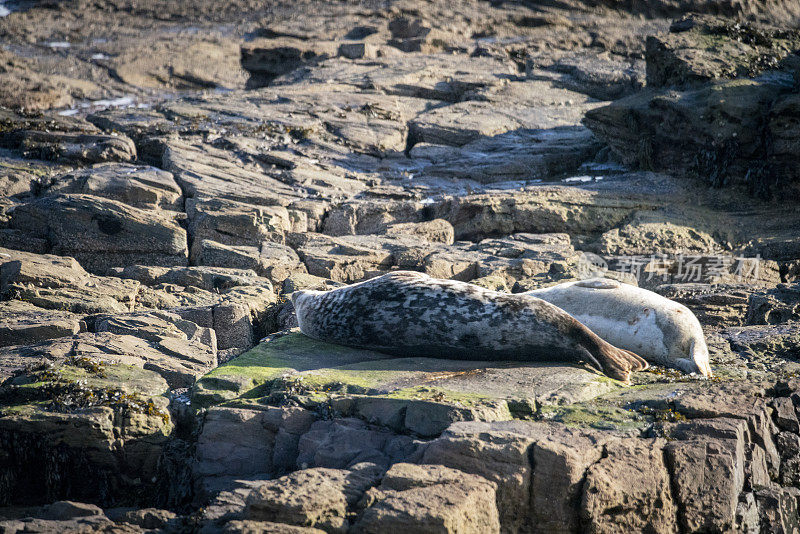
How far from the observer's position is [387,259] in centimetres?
1123

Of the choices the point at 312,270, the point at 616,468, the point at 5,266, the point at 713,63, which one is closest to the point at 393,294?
the point at 616,468

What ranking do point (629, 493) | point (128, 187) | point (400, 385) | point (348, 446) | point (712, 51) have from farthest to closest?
point (712, 51)
point (128, 187)
point (400, 385)
point (348, 446)
point (629, 493)

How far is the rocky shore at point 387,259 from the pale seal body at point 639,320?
349mm

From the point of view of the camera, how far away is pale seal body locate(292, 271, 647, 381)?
248 inches

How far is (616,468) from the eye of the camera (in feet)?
14.6

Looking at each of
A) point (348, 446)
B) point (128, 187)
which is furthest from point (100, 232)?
point (348, 446)

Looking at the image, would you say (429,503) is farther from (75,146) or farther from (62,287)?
(75,146)

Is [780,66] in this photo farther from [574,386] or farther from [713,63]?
[574,386]

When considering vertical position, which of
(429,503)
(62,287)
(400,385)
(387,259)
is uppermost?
(429,503)

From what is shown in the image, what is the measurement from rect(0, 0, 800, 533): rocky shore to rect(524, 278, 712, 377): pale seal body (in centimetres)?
35

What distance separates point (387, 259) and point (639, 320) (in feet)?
16.5

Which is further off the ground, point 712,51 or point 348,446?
point 712,51

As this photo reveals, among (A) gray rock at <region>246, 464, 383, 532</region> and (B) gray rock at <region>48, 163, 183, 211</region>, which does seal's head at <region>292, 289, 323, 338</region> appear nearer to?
(A) gray rock at <region>246, 464, 383, 532</region>

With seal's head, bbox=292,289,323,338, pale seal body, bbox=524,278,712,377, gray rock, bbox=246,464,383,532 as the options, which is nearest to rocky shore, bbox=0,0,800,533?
gray rock, bbox=246,464,383,532
